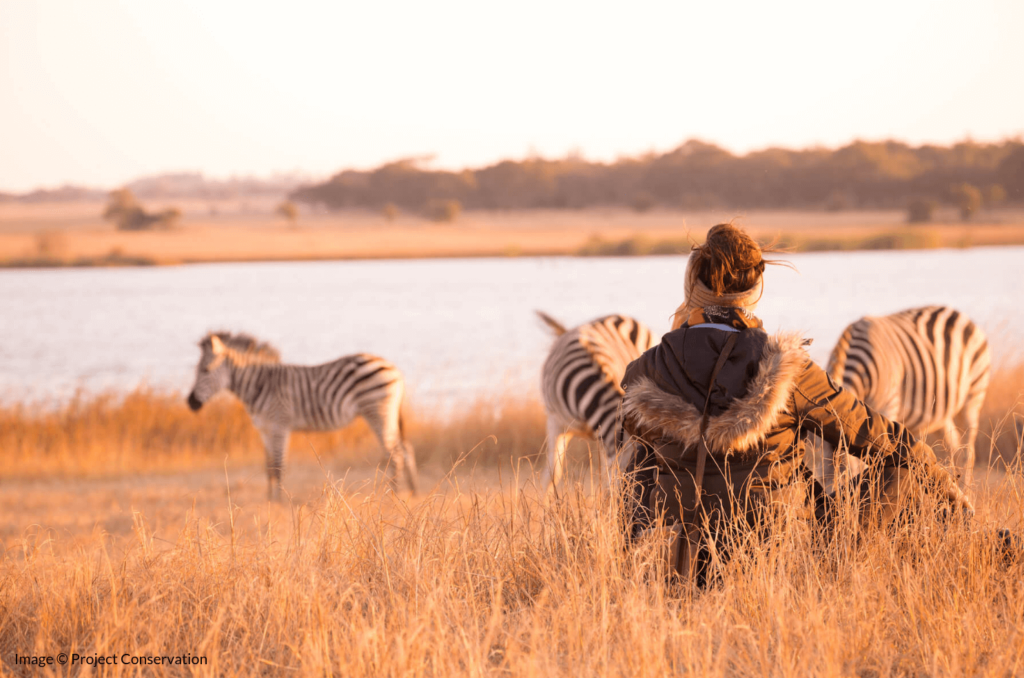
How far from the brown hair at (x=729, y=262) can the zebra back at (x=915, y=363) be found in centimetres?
348

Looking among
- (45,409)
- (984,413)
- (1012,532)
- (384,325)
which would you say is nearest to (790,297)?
(384,325)

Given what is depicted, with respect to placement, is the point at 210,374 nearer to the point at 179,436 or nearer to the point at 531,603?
the point at 179,436

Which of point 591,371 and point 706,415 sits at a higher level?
point 706,415

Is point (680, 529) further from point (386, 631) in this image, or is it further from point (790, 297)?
point (790, 297)

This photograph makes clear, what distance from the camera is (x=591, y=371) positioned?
238 inches

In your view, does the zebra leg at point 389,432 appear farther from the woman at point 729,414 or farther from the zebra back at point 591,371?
the woman at point 729,414

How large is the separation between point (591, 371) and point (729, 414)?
10.8 ft

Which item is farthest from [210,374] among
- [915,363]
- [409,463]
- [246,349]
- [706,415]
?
[706,415]

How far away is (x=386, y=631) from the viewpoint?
2789mm

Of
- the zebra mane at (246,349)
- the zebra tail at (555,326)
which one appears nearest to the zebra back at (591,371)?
the zebra tail at (555,326)

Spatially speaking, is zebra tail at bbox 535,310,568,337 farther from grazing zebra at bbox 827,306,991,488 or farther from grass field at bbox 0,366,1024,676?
grass field at bbox 0,366,1024,676


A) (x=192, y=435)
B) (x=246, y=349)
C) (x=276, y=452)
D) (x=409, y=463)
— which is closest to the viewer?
(x=409, y=463)

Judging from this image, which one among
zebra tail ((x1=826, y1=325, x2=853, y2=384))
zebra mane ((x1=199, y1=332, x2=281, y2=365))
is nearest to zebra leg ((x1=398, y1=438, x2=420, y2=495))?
zebra mane ((x1=199, y1=332, x2=281, y2=365))

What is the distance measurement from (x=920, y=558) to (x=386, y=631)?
205 cm
